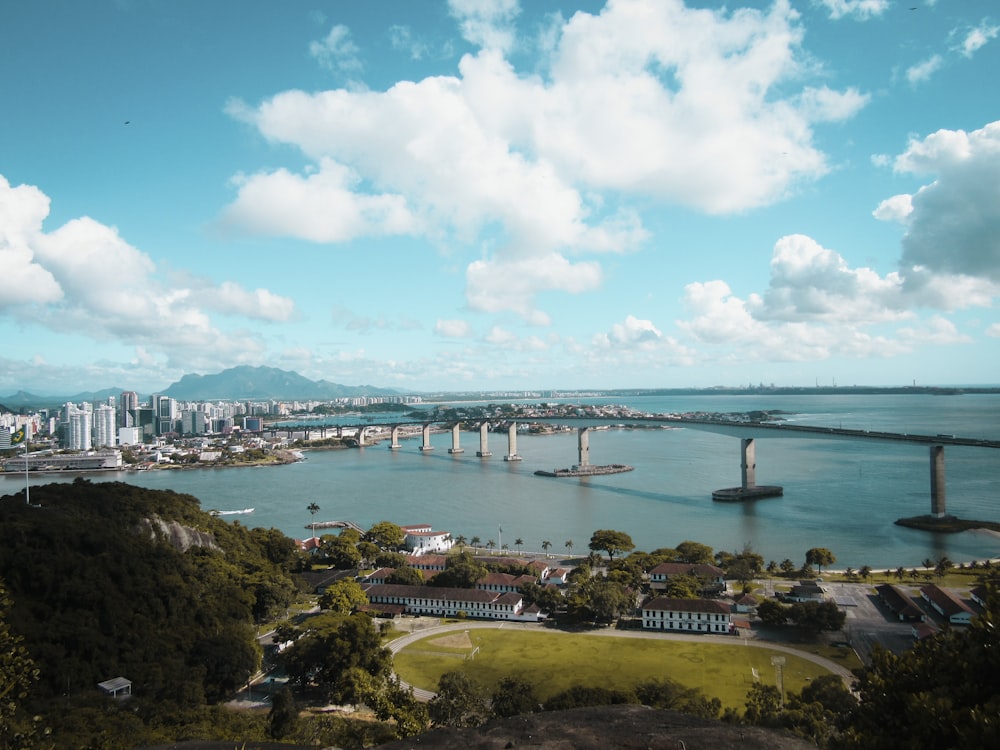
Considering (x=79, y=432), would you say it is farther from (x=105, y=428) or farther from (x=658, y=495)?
(x=658, y=495)

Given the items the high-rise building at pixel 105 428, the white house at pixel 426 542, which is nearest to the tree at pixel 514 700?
the white house at pixel 426 542

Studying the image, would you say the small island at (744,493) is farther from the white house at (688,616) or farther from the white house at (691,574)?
the white house at (688,616)

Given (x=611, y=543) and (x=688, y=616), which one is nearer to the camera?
(x=688, y=616)

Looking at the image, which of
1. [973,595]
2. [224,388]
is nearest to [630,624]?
[973,595]

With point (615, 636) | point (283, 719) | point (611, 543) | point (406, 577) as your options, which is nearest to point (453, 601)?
point (406, 577)

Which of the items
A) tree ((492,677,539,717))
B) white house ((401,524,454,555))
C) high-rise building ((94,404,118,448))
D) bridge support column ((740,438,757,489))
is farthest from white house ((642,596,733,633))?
high-rise building ((94,404,118,448))

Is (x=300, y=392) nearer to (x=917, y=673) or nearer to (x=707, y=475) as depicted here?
(x=707, y=475)

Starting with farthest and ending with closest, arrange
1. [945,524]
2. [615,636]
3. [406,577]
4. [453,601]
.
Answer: [945,524]
[406,577]
[453,601]
[615,636]

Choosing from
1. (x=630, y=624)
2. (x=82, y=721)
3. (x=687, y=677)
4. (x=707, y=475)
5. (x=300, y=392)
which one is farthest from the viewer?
(x=300, y=392)
